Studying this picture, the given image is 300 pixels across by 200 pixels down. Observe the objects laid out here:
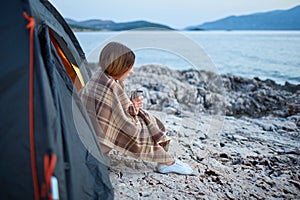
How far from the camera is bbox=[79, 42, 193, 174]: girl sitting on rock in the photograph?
289 cm

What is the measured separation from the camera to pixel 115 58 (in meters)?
2.88

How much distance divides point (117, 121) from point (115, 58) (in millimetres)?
624

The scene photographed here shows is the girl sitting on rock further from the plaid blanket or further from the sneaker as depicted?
the sneaker

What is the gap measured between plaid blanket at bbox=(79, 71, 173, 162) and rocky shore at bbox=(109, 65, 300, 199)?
40 centimetres

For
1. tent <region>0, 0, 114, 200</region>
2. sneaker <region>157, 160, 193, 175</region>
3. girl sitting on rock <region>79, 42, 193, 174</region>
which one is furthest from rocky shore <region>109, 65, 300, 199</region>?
tent <region>0, 0, 114, 200</region>

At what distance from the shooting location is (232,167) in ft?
12.0

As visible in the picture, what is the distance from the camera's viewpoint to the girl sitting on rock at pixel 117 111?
289cm

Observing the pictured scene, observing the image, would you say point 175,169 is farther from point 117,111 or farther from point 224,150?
point 224,150

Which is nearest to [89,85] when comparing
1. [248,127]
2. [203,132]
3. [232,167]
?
[232,167]

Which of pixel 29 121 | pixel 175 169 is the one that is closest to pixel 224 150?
pixel 175 169

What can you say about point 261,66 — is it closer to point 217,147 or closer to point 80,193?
point 217,147

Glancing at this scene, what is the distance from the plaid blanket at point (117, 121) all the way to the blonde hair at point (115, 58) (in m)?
0.09

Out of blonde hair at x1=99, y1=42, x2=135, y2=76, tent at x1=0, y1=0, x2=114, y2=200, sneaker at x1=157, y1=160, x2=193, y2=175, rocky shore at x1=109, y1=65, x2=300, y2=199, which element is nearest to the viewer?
tent at x1=0, y1=0, x2=114, y2=200

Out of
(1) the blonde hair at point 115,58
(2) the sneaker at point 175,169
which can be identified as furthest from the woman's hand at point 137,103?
(2) the sneaker at point 175,169
